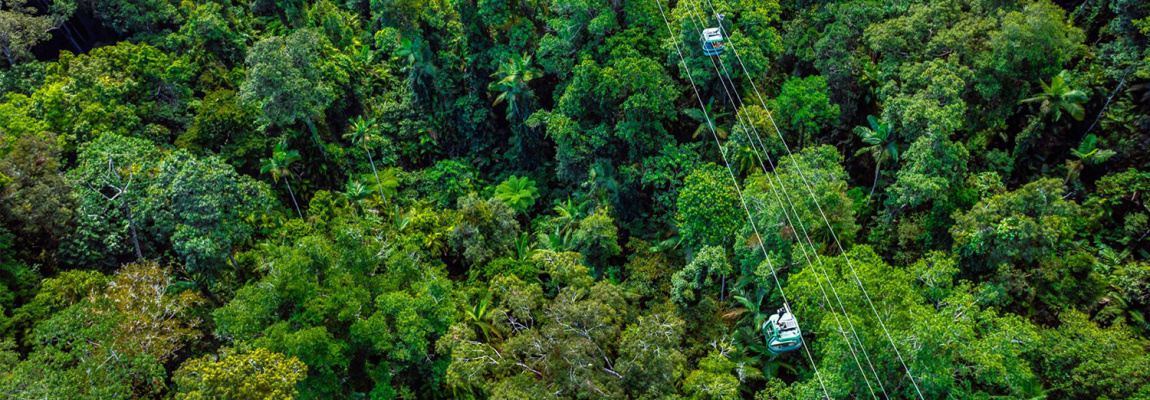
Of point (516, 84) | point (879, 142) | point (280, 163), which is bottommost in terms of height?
point (879, 142)

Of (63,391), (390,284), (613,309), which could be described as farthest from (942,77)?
(63,391)

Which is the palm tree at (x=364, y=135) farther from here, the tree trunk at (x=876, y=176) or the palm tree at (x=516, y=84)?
the tree trunk at (x=876, y=176)

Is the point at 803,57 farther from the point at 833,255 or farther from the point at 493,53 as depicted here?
the point at 493,53

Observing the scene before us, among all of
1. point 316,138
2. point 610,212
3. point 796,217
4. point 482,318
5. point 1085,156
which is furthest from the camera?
point 316,138

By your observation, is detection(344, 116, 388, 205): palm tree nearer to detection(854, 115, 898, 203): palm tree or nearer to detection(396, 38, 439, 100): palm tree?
detection(396, 38, 439, 100): palm tree

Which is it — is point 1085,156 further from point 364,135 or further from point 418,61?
point 364,135

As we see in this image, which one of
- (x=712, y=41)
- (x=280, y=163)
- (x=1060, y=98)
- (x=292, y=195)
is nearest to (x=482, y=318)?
(x=292, y=195)
